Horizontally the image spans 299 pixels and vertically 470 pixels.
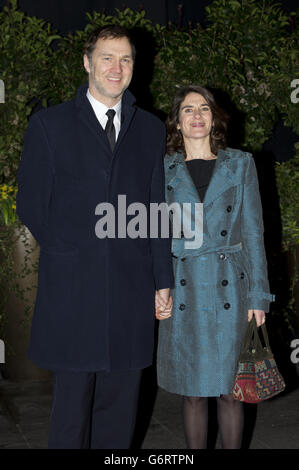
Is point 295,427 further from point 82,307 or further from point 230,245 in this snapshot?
point 82,307

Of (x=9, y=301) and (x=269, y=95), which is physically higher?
(x=269, y=95)

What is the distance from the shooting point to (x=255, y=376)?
100 inches

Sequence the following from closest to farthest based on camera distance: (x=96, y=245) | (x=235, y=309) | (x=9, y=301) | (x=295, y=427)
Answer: (x=96, y=245), (x=235, y=309), (x=295, y=427), (x=9, y=301)

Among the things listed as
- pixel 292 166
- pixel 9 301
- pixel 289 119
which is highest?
pixel 289 119

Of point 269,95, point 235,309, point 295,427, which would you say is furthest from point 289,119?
point 235,309

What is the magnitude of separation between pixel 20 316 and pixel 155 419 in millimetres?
1356

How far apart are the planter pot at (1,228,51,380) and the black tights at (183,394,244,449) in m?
2.13

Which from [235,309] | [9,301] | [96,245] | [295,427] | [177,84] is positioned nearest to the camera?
[96,245]

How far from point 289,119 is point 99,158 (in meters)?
3.27

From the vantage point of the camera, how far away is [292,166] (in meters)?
5.17

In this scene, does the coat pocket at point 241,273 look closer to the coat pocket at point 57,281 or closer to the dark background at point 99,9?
the coat pocket at point 57,281

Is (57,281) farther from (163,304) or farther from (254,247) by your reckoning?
(254,247)

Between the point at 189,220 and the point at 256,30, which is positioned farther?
the point at 256,30

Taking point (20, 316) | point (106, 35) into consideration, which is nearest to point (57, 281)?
point (106, 35)
